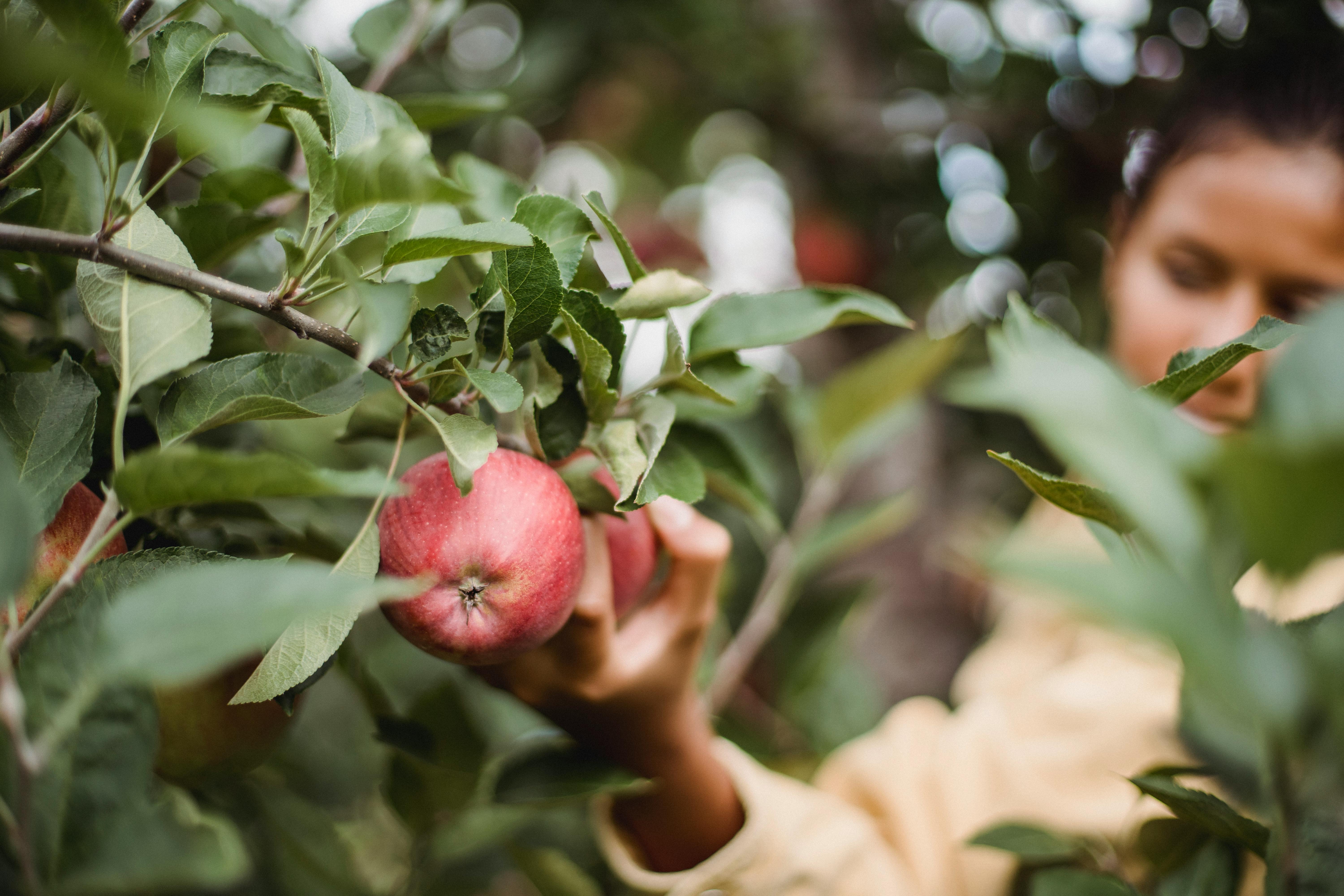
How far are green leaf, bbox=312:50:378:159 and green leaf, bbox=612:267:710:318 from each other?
0.16 m

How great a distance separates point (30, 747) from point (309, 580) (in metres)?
0.13

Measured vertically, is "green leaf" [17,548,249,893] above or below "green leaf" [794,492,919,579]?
above

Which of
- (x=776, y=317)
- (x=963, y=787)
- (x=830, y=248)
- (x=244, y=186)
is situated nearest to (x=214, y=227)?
(x=244, y=186)

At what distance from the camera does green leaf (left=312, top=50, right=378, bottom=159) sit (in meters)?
0.41

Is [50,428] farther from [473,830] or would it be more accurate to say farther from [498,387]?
[473,830]

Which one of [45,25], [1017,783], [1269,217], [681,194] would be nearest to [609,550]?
[45,25]

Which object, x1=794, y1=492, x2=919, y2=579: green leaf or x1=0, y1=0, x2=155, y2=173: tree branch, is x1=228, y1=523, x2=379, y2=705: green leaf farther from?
x1=794, y1=492, x2=919, y2=579: green leaf

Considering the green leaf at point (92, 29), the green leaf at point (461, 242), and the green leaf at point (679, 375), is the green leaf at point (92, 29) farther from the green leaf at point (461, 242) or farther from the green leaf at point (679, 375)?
the green leaf at point (679, 375)

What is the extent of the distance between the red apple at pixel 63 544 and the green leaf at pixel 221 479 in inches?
4.3

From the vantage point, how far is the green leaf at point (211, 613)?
0.25 m

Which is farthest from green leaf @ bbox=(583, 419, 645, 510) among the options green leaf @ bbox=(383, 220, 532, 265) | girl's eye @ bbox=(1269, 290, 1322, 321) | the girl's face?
girl's eye @ bbox=(1269, 290, 1322, 321)

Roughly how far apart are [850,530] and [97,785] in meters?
0.72

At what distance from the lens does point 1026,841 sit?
63cm

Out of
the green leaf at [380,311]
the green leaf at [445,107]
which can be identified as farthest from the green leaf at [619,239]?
the green leaf at [445,107]
